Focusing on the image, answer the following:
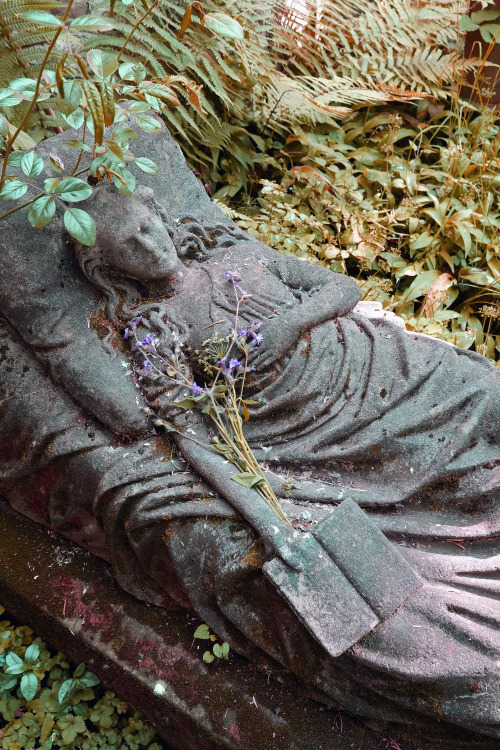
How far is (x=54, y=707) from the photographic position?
2.77 metres

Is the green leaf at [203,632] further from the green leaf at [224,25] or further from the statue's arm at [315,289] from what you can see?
the green leaf at [224,25]

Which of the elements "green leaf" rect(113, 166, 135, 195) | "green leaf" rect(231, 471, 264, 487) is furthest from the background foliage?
"green leaf" rect(231, 471, 264, 487)

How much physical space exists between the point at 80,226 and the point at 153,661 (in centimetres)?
168

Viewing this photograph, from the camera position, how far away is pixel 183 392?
255 cm

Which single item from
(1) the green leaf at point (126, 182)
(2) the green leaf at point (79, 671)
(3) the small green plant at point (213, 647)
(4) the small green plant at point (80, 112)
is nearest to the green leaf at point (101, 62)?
(4) the small green plant at point (80, 112)

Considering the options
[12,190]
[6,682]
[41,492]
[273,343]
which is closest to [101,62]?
[12,190]

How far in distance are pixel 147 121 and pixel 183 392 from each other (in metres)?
1.02

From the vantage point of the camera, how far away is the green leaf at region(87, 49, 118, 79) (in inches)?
75.5

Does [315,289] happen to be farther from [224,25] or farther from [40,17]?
[40,17]

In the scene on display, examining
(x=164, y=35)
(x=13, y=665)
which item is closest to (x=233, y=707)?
(x=13, y=665)

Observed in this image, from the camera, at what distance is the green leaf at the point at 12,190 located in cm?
220

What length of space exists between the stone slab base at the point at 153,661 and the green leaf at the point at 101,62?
200 centimetres

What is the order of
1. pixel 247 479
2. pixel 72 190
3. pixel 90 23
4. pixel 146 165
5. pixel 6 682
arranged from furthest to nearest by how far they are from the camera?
pixel 6 682 < pixel 146 165 < pixel 247 479 < pixel 72 190 < pixel 90 23

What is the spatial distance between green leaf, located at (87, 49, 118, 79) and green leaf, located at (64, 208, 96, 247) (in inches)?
17.8
